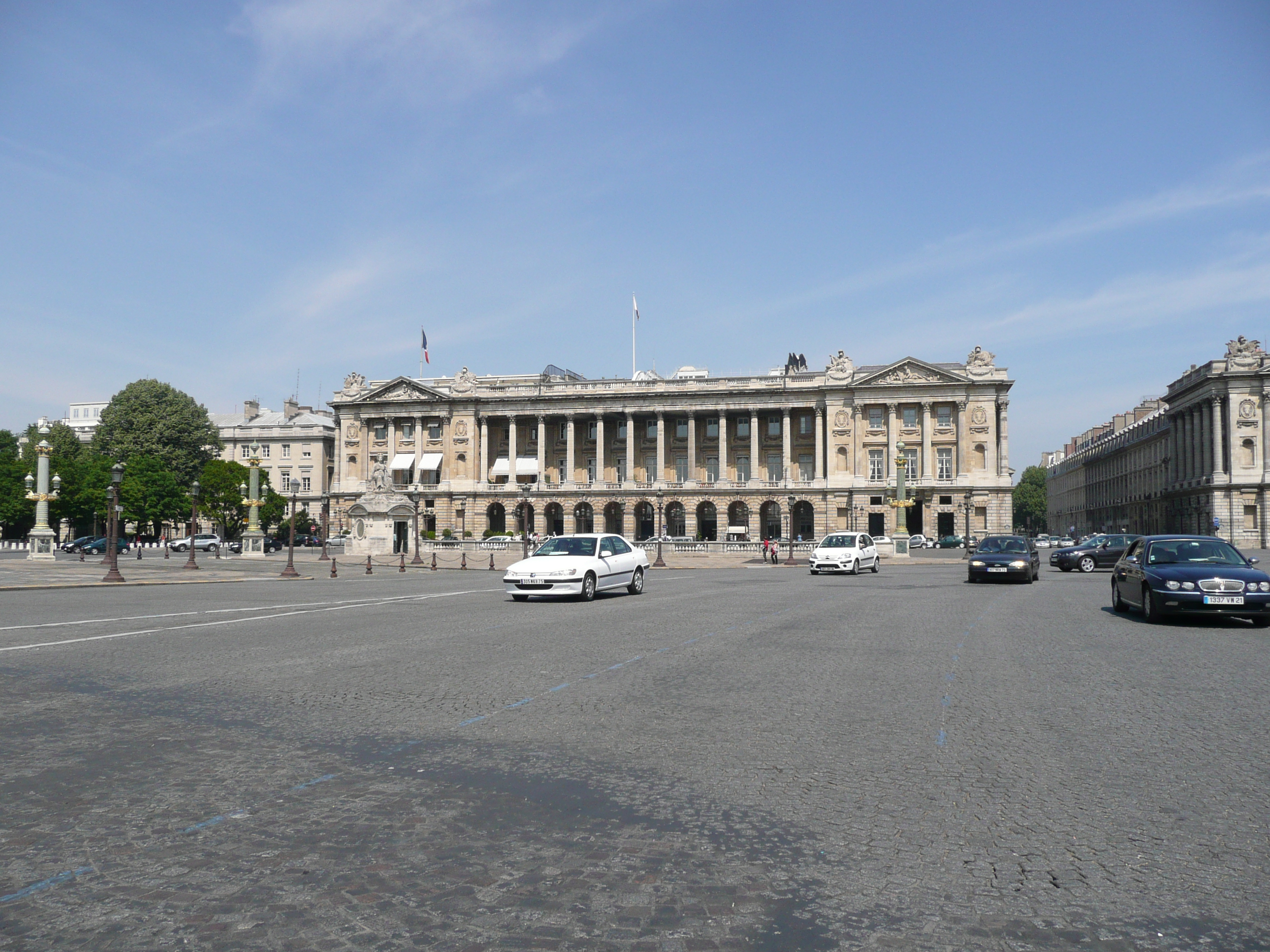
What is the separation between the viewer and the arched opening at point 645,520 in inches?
4131

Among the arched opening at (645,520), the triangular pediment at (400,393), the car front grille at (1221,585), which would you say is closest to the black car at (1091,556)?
the car front grille at (1221,585)

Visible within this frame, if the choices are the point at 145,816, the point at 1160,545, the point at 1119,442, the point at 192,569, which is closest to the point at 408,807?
the point at 145,816

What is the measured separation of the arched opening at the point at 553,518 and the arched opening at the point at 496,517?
4.39m

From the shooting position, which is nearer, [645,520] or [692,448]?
[692,448]

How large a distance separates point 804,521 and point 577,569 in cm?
8322

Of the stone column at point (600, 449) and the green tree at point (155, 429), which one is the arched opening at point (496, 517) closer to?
the stone column at point (600, 449)

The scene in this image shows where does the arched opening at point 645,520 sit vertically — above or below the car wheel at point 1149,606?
above

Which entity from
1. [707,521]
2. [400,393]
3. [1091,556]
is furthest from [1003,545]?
[400,393]

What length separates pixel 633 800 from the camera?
5.85 metres

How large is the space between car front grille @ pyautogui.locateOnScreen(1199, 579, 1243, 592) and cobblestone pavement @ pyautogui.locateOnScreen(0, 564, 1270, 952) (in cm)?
408

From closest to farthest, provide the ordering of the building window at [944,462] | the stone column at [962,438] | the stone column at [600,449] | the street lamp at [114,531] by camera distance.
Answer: the street lamp at [114,531] → the stone column at [962,438] → the building window at [944,462] → the stone column at [600,449]

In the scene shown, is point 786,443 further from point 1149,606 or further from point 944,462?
point 1149,606

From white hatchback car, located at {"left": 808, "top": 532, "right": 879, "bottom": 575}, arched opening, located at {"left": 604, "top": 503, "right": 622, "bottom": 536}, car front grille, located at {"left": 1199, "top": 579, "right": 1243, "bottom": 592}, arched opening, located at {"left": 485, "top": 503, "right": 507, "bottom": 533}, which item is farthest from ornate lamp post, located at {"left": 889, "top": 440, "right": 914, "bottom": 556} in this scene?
arched opening, located at {"left": 485, "top": 503, "right": 507, "bottom": 533}

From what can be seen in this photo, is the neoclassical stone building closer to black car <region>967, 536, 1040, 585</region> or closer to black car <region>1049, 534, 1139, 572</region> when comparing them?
black car <region>1049, 534, 1139, 572</region>
